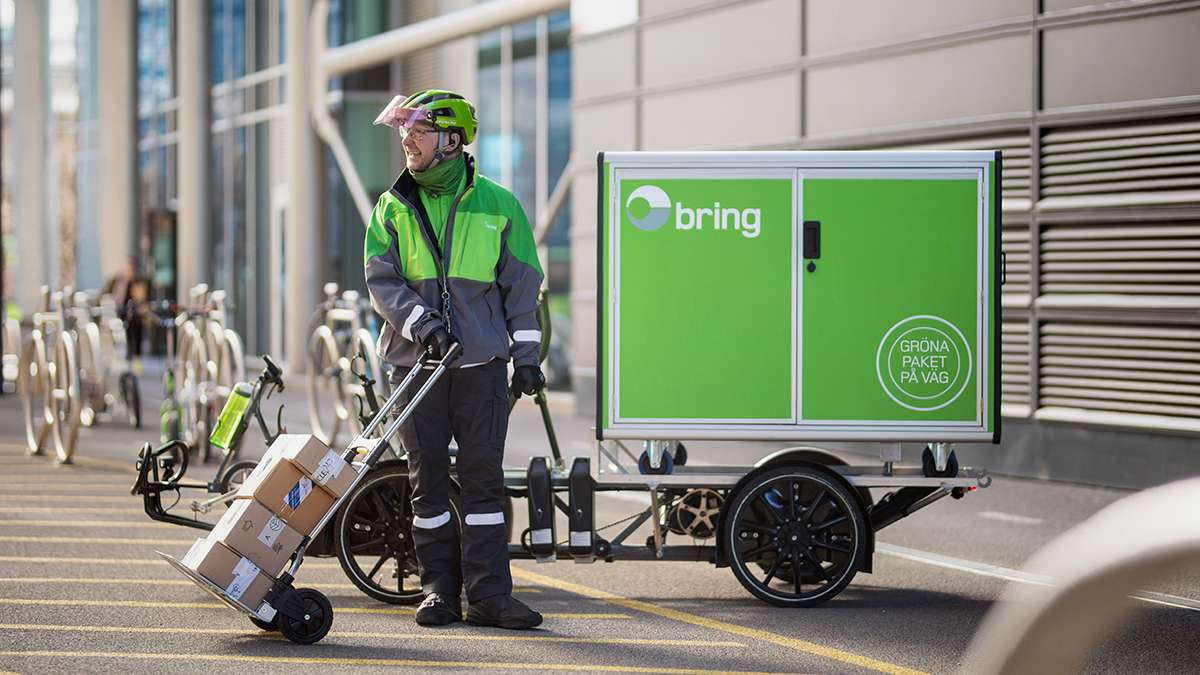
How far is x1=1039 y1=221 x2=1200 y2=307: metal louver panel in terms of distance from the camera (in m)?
11.6

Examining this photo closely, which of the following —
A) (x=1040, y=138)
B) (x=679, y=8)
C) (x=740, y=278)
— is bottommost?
(x=740, y=278)

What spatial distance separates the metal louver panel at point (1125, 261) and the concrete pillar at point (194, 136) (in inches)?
767

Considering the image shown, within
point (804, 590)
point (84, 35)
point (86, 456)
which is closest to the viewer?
point (804, 590)

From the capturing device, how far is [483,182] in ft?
23.2

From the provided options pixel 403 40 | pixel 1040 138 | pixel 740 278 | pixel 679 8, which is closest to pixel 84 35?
pixel 403 40

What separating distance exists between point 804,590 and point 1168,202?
529 centimetres

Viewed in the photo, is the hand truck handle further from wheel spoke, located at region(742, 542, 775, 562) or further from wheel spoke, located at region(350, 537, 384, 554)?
wheel spoke, located at region(742, 542, 775, 562)

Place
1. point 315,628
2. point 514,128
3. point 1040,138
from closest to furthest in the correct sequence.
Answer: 1. point 315,628
2. point 1040,138
3. point 514,128

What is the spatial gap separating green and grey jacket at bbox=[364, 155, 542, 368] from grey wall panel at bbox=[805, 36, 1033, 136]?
265 inches

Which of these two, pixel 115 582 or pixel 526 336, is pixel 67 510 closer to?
pixel 115 582

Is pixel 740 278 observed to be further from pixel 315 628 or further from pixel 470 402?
pixel 315 628

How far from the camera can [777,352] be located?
25.0 feet

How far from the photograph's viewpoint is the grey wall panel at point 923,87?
1286cm

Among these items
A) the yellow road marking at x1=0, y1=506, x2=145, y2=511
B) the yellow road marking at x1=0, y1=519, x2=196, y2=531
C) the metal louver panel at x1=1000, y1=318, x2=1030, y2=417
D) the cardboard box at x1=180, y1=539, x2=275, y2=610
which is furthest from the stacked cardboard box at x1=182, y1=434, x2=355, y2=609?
the metal louver panel at x1=1000, y1=318, x2=1030, y2=417
